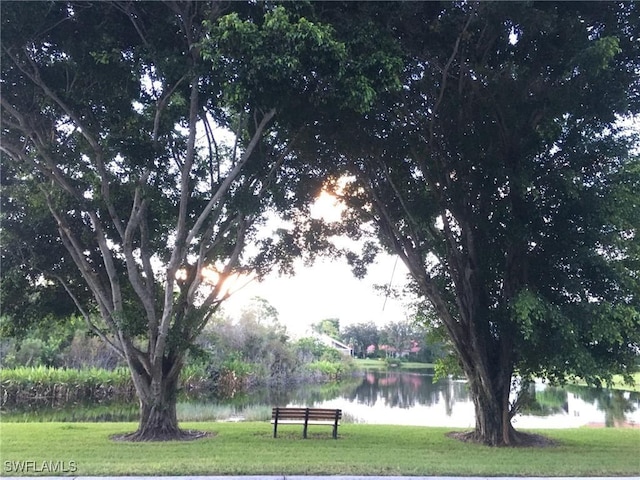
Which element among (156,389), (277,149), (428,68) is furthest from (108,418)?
(428,68)

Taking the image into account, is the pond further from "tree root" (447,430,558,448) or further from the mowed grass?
the mowed grass

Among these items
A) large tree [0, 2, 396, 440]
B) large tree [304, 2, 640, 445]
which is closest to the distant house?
large tree [0, 2, 396, 440]

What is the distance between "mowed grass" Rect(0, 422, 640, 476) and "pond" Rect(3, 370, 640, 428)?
12.5 ft

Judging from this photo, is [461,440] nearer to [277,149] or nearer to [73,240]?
[277,149]

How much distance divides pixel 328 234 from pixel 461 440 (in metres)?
6.72

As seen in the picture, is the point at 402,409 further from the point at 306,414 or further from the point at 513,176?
the point at 513,176

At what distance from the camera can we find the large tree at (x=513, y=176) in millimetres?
9516

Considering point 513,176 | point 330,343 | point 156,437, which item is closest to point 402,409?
point 156,437

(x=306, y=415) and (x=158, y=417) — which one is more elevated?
(x=306, y=415)

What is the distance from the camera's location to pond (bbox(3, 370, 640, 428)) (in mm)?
19297

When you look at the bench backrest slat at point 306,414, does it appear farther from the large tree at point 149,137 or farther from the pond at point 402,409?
the pond at point 402,409

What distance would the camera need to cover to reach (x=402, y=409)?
950 inches

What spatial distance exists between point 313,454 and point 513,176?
6.60m

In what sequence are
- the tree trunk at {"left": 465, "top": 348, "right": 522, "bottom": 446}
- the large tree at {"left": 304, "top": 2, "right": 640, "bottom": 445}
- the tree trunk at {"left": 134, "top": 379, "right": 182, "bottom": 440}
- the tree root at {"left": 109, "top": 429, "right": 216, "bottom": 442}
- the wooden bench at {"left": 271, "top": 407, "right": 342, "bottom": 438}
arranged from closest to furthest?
the large tree at {"left": 304, "top": 2, "right": 640, "bottom": 445} < the tree root at {"left": 109, "top": 429, "right": 216, "bottom": 442} < the tree trunk at {"left": 134, "top": 379, "right": 182, "bottom": 440} < the wooden bench at {"left": 271, "top": 407, "right": 342, "bottom": 438} < the tree trunk at {"left": 465, "top": 348, "right": 522, "bottom": 446}
